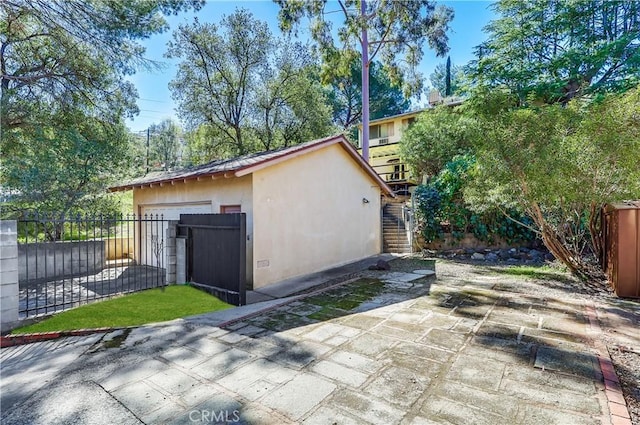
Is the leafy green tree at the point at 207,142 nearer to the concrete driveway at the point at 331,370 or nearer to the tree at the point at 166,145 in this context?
the concrete driveway at the point at 331,370

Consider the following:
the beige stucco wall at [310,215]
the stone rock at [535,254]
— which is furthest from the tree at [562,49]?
the beige stucco wall at [310,215]

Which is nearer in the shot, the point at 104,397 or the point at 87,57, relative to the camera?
the point at 104,397

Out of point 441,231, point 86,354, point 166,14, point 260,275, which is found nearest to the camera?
point 86,354

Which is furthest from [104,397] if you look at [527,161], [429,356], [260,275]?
[527,161]

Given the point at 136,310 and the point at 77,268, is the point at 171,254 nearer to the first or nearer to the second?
the point at 136,310

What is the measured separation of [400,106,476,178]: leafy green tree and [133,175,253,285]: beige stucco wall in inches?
589

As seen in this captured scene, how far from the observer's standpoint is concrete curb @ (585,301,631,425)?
10.0ft

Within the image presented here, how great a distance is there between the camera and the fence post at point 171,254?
8773mm

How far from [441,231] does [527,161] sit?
20.9 feet

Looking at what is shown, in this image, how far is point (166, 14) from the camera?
10.1 metres

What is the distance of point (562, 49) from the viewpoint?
734 inches

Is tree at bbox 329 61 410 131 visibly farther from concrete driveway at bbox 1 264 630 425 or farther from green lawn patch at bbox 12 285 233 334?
concrete driveway at bbox 1 264 630 425

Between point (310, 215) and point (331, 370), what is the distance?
6.60 m

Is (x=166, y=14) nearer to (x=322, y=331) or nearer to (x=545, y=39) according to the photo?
(x=322, y=331)
